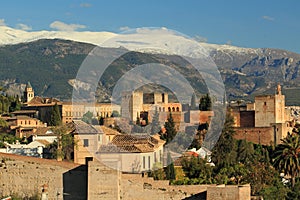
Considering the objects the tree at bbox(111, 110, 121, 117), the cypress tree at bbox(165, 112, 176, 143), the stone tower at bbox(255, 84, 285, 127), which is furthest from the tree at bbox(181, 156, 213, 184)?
the tree at bbox(111, 110, 121, 117)

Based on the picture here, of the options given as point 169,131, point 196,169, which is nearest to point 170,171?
point 196,169

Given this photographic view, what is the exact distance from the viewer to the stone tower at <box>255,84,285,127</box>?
49844 millimetres

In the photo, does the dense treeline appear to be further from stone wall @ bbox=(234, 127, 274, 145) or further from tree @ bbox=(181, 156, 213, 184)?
stone wall @ bbox=(234, 127, 274, 145)

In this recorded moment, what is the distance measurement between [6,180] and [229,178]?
38.9 feet

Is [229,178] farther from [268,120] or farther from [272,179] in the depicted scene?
[268,120]

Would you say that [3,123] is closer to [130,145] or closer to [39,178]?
[130,145]

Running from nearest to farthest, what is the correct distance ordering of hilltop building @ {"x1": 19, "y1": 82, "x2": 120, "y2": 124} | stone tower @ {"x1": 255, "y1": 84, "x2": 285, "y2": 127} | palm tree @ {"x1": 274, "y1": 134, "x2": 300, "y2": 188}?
palm tree @ {"x1": 274, "y1": 134, "x2": 300, "y2": 188}
stone tower @ {"x1": 255, "y1": 84, "x2": 285, "y2": 127}
hilltop building @ {"x1": 19, "y1": 82, "x2": 120, "y2": 124}

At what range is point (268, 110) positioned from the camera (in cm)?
5006

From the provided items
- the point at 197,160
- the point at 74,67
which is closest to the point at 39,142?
the point at 197,160

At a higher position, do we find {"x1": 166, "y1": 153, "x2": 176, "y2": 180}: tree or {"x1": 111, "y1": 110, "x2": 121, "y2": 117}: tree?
{"x1": 111, "y1": 110, "x2": 121, "y2": 117}: tree

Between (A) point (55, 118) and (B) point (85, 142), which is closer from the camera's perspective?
(B) point (85, 142)

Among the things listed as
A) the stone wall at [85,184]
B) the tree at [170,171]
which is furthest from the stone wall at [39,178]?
the tree at [170,171]

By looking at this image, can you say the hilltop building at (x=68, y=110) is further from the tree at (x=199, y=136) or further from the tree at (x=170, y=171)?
the tree at (x=170, y=171)

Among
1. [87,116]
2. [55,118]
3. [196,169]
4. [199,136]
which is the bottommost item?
[196,169]
